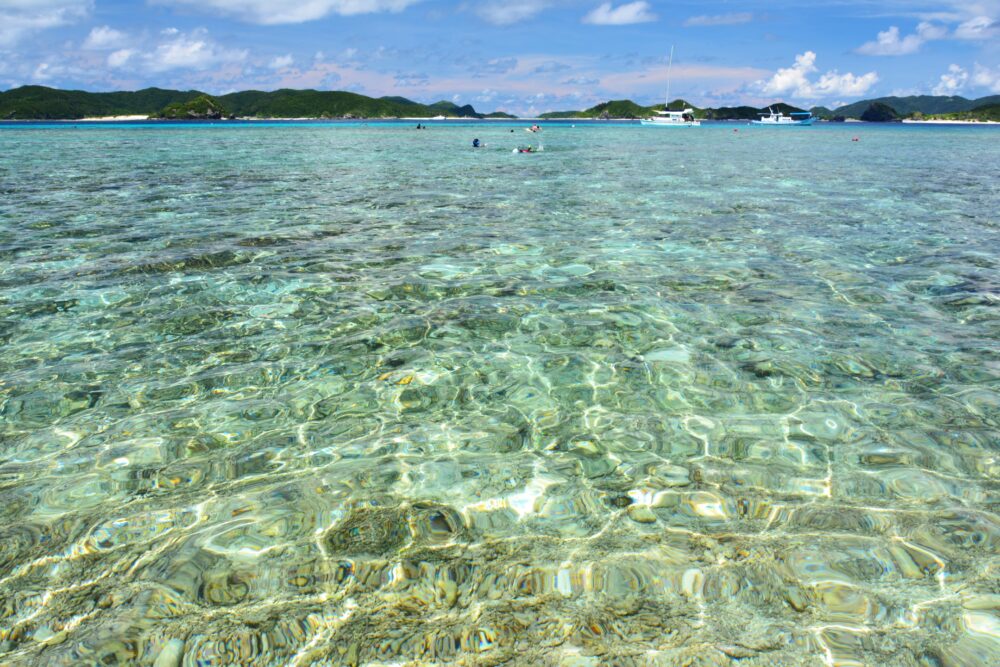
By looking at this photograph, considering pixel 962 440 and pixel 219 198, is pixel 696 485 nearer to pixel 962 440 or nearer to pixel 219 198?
pixel 962 440

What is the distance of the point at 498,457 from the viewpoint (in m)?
6.14

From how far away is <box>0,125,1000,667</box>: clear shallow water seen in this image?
13.2ft

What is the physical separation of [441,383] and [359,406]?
117 centimetres

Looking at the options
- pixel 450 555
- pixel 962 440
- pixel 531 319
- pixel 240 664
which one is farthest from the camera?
pixel 531 319

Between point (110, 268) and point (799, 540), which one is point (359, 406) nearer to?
point (799, 540)

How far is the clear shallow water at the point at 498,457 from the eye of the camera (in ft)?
13.2

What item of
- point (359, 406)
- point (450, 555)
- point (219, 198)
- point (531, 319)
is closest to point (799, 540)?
point (450, 555)

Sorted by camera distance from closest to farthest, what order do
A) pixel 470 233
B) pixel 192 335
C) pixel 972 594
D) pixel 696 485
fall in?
pixel 972 594 < pixel 696 485 < pixel 192 335 < pixel 470 233

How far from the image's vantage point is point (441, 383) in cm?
775

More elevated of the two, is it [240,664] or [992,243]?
[992,243]

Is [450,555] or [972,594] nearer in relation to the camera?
[972,594]

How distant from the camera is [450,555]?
15.4 feet

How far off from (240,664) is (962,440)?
7.47 meters

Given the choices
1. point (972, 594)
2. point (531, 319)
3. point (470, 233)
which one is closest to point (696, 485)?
point (972, 594)
